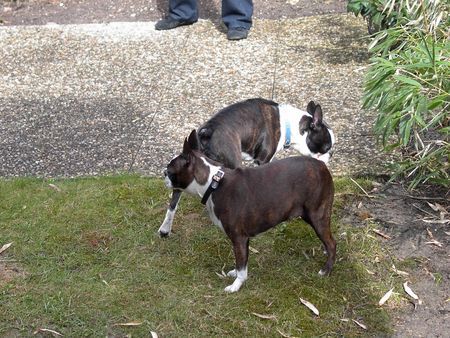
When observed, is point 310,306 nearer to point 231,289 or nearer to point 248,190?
point 231,289

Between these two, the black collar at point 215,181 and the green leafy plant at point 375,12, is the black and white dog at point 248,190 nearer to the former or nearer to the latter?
the black collar at point 215,181

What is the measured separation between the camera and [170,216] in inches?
201

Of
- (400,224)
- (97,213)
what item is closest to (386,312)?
(400,224)

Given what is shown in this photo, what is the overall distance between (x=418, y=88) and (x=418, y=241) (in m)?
1.06

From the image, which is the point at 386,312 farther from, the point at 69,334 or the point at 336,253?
the point at 69,334

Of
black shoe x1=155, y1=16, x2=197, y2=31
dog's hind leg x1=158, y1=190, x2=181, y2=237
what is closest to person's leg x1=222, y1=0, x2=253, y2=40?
black shoe x1=155, y1=16, x2=197, y2=31

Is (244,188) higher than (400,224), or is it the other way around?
(244,188)

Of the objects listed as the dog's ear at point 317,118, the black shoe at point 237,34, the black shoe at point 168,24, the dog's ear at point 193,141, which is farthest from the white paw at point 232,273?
the black shoe at point 168,24

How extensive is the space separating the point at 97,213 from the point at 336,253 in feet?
5.87

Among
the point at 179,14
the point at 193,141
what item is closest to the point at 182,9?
the point at 179,14

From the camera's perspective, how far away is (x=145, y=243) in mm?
5094

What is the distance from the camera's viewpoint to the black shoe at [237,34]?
795cm

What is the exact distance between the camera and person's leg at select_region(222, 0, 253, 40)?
7.98m

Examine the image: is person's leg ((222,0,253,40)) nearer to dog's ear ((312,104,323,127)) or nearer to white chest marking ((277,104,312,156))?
white chest marking ((277,104,312,156))
